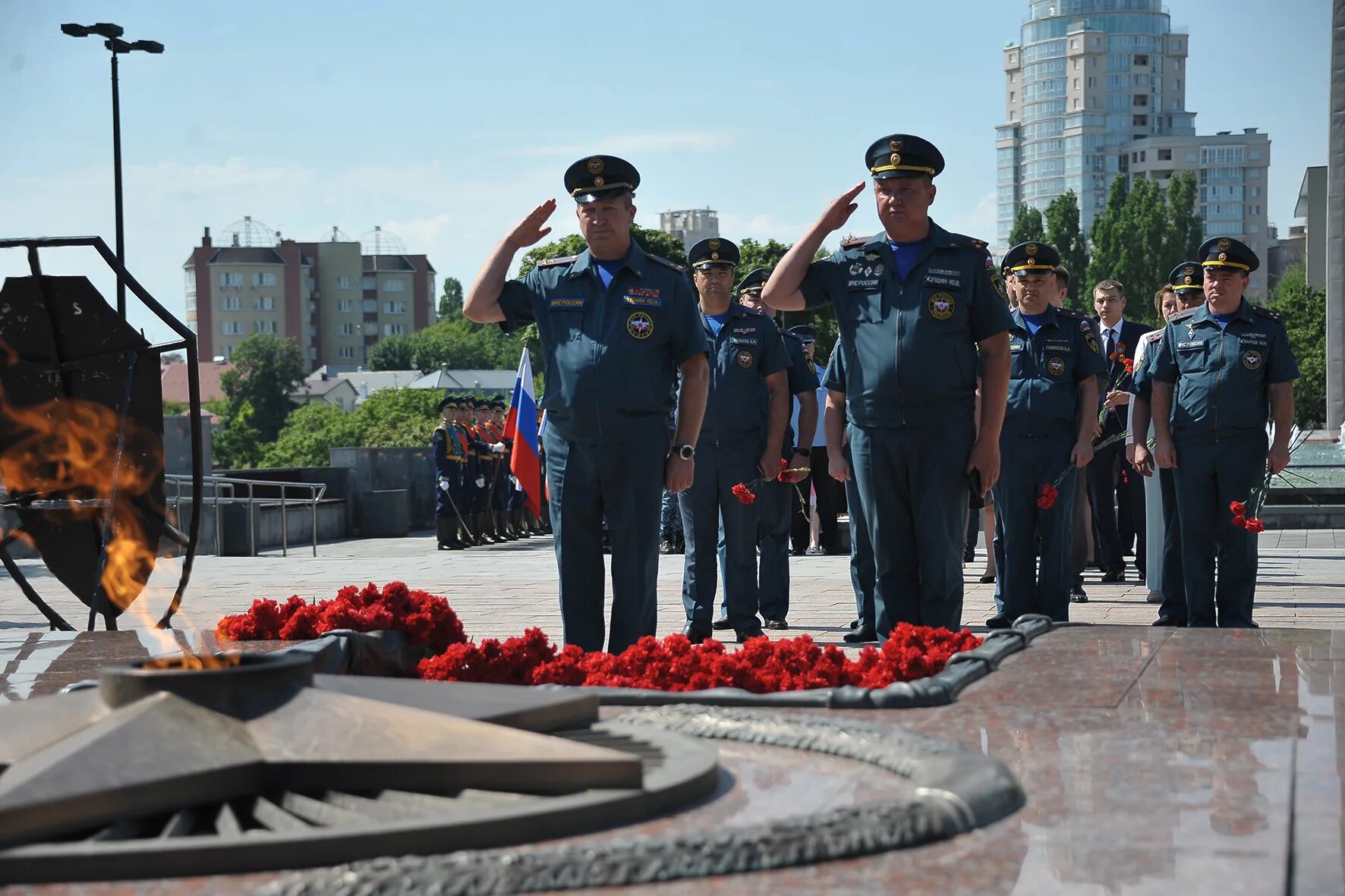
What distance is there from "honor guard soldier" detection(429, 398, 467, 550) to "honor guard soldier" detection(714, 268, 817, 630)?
10557 millimetres

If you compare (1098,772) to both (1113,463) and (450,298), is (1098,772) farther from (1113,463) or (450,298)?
(450,298)

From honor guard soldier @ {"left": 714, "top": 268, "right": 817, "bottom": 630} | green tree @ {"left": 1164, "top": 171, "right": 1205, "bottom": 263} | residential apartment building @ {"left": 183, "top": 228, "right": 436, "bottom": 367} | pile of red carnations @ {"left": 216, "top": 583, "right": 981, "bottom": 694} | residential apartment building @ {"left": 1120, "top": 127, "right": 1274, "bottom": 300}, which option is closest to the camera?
pile of red carnations @ {"left": 216, "top": 583, "right": 981, "bottom": 694}

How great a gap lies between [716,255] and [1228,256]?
9.67ft

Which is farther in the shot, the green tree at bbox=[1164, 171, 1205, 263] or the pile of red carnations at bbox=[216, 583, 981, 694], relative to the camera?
the green tree at bbox=[1164, 171, 1205, 263]

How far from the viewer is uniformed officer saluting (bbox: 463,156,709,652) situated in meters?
6.39

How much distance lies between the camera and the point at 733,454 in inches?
368

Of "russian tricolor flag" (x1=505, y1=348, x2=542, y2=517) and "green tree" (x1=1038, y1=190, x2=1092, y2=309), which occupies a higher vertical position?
"green tree" (x1=1038, y1=190, x2=1092, y2=309)

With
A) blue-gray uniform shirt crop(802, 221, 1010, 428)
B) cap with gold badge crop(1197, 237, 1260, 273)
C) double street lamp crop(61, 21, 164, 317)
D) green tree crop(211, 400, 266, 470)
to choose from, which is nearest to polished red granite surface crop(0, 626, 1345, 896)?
blue-gray uniform shirt crop(802, 221, 1010, 428)

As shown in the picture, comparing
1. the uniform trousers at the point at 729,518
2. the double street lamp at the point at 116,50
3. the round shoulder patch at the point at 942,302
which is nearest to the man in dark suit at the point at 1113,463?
the uniform trousers at the point at 729,518

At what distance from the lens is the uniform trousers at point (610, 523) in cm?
641

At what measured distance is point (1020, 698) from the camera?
4.40 meters

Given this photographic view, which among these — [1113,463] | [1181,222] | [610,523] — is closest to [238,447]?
[1181,222]

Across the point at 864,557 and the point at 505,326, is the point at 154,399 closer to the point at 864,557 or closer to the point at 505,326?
the point at 505,326

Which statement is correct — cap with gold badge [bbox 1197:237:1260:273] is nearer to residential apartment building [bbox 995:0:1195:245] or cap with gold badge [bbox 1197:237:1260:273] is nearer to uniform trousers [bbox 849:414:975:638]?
uniform trousers [bbox 849:414:975:638]
